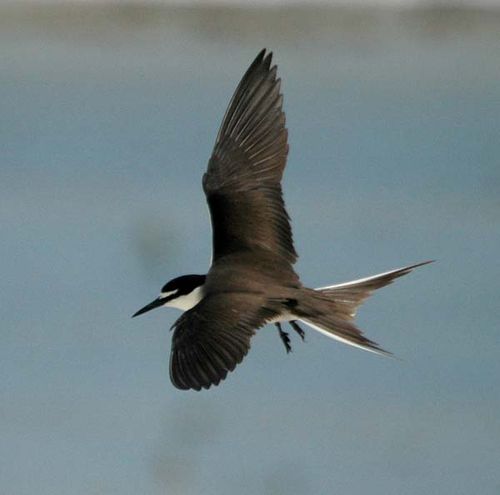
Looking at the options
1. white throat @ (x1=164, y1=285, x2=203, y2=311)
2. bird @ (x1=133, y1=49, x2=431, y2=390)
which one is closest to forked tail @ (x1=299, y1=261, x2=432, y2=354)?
bird @ (x1=133, y1=49, x2=431, y2=390)

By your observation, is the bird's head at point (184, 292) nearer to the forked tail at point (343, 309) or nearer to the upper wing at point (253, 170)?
the upper wing at point (253, 170)

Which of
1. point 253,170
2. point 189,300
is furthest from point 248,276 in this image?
point 253,170

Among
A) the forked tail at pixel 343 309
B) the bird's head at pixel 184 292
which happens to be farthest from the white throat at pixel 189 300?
the forked tail at pixel 343 309

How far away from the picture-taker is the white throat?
4441 mm

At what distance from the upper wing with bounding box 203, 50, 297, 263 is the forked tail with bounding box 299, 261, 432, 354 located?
0.69 ft

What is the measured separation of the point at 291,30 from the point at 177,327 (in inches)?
206

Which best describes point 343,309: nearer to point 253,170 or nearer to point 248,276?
point 248,276

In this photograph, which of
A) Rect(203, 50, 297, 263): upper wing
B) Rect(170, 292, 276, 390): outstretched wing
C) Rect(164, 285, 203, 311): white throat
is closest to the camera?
Rect(170, 292, 276, 390): outstretched wing

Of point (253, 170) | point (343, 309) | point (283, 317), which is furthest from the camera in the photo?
point (253, 170)

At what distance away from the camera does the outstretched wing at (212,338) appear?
398cm

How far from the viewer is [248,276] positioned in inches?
176

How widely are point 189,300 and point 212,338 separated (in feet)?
1.50

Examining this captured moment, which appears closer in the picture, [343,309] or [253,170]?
[343,309]

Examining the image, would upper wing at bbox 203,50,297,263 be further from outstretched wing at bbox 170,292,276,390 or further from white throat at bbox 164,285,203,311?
outstretched wing at bbox 170,292,276,390
